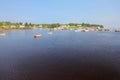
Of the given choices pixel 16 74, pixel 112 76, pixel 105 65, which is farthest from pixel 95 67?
pixel 16 74

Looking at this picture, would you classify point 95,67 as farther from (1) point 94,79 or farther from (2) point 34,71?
(2) point 34,71

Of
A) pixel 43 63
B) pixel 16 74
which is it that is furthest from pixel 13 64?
pixel 16 74

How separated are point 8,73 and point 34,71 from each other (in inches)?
139

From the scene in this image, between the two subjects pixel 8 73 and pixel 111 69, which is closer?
pixel 8 73

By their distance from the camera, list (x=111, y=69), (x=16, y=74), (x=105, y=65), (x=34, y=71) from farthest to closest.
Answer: (x=105, y=65) → (x=111, y=69) → (x=34, y=71) → (x=16, y=74)

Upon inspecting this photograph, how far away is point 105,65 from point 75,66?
495 cm

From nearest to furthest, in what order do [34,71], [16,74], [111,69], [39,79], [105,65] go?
[39,79] → [16,74] → [34,71] → [111,69] → [105,65]

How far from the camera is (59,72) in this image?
1189 inches

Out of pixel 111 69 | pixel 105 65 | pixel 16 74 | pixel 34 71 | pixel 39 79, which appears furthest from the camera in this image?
pixel 105 65

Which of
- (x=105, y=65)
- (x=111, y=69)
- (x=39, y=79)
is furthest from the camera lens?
(x=105, y=65)

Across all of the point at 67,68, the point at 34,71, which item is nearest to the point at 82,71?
the point at 67,68

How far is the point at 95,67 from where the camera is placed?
33656 millimetres

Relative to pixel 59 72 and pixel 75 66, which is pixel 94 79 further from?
pixel 75 66

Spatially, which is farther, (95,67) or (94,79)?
(95,67)
